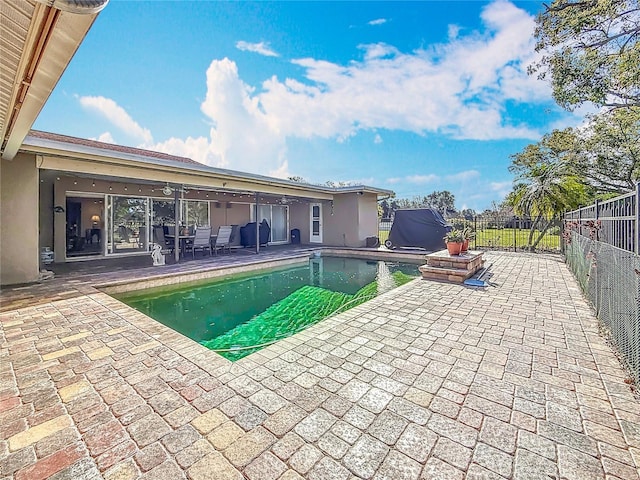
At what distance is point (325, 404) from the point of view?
208 cm

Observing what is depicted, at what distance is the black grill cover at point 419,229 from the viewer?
37.2 feet

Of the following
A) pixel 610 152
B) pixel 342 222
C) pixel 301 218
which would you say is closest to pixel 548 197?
pixel 610 152

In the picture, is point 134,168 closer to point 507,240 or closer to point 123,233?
point 123,233

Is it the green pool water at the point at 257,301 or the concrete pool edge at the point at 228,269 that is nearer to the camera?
the green pool water at the point at 257,301

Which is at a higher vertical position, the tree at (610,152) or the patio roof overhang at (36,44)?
the tree at (610,152)

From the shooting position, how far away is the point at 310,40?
1051cm

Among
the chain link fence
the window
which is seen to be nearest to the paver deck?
the chain link fence

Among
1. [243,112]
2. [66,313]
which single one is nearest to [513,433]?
[66,313]

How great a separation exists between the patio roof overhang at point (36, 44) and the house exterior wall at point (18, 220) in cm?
319

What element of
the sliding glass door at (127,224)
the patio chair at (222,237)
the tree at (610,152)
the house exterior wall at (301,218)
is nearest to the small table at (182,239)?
the patio chair at (222,237)

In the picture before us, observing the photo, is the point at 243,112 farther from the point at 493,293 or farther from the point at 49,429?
the point at 49,429

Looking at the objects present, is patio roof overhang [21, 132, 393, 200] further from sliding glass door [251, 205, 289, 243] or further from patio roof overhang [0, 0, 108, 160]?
sliding glass door [251, 205, 289, 243]

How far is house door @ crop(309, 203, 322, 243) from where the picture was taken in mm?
14391

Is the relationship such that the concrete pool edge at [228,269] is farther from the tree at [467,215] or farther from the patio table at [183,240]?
the tree at [467,215]
